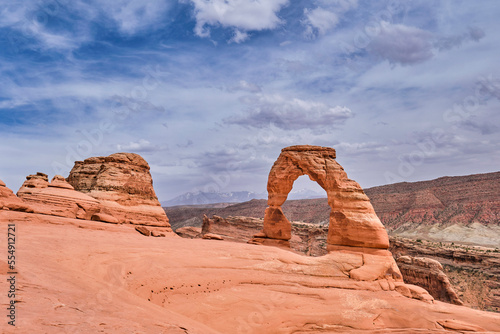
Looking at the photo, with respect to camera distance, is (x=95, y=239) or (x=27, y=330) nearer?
(x=27, y=330)

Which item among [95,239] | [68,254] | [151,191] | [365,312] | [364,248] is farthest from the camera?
[151,191]

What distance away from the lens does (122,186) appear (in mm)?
22781

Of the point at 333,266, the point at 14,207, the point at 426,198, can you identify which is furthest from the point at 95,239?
the point at 426,198

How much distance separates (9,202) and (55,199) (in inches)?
130

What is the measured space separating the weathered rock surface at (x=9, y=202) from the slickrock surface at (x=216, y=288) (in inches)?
28.3

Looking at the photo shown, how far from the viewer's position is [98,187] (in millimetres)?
22297

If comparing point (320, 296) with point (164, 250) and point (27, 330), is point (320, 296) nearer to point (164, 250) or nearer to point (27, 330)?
point (164, 250)

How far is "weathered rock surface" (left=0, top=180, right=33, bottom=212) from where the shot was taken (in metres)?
14.0

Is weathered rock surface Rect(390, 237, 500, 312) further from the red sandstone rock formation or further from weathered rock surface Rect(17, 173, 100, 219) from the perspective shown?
weathered rock surface Rect(17, 173, 100, 219)

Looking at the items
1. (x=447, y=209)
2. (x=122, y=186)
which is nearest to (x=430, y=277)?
(x=122, y=186)

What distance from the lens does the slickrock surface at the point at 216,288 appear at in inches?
264

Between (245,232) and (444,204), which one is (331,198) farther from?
(444,204)

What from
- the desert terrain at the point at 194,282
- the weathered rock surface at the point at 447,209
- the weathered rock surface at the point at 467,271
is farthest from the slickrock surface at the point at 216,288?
the weathered rock surface at the point at 447,209

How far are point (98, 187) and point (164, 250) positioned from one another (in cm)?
1254
